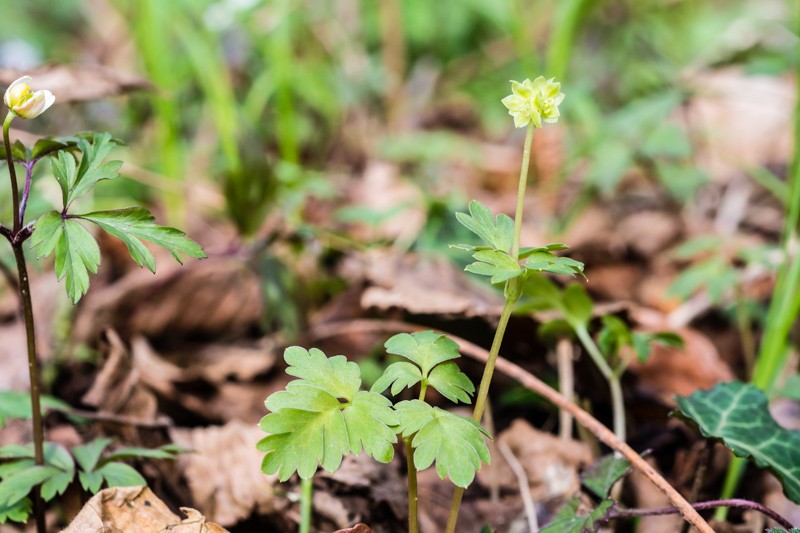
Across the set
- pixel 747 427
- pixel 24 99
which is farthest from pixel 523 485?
pixel 24 99

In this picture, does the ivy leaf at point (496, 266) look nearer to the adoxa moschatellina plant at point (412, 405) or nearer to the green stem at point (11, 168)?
the adoxa moschatellina plant at point (412, 405)

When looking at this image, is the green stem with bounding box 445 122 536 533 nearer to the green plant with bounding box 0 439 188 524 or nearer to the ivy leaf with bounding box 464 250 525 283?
the ivy leaf with bounding box 464 250 525 283

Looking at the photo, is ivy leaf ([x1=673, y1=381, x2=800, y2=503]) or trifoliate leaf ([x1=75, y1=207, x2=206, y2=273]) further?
ivy leaf ([x1=673, y1=381, x2=800, y2=503])

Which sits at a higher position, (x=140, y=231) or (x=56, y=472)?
(x=140, y=231)

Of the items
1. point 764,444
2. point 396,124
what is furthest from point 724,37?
point 764,444

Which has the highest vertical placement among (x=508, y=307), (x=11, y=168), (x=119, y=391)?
(x=11, y=168)

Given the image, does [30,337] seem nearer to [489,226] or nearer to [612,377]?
[489,226]

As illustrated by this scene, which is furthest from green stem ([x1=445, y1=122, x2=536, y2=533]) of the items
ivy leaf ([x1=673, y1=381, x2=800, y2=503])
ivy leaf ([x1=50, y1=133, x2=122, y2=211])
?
ivy leaf ([x1=50, y1=133, x2=122, y2=211])
